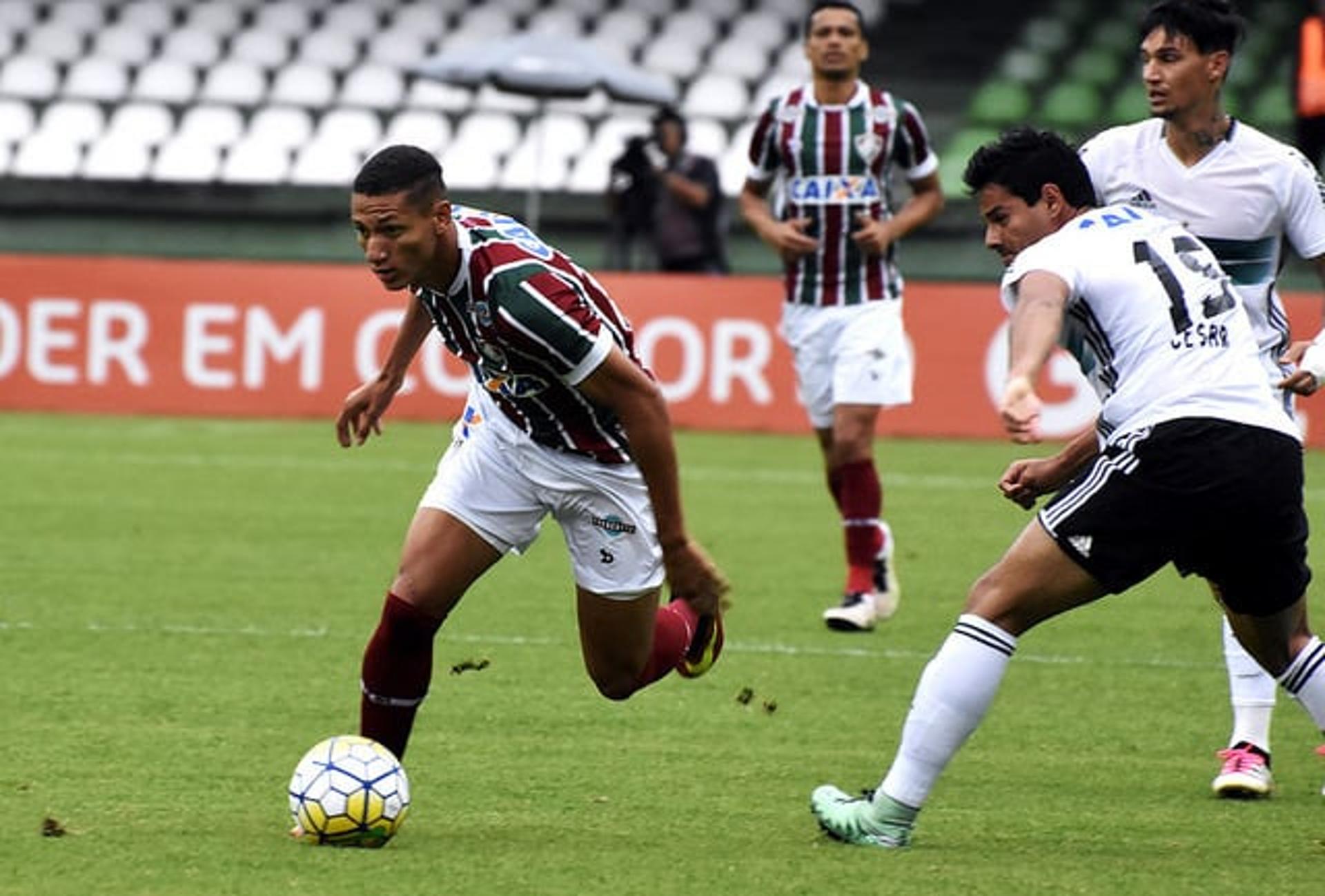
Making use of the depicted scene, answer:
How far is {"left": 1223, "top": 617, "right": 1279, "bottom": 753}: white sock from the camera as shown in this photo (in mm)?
6734

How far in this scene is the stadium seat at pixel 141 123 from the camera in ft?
80.2

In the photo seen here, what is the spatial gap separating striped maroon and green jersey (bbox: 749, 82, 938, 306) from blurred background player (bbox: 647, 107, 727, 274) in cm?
942

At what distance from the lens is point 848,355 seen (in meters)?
10.1

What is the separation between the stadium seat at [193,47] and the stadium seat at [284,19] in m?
0.52

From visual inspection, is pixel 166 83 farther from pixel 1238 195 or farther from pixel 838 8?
pixel 1238 195

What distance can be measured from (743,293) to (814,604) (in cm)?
716

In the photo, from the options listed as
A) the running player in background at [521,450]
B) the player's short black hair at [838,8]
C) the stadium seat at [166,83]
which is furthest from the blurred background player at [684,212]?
the running player in background at [521,450]

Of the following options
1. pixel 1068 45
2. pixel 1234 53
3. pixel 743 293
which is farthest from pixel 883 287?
pixel 1068 45

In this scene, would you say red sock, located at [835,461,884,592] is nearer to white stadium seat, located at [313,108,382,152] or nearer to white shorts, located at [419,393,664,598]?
white shorts, located at [419,393,664,598]

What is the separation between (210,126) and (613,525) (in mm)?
19068

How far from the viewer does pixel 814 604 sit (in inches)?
406

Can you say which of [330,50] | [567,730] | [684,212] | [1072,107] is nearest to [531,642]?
[567,730]

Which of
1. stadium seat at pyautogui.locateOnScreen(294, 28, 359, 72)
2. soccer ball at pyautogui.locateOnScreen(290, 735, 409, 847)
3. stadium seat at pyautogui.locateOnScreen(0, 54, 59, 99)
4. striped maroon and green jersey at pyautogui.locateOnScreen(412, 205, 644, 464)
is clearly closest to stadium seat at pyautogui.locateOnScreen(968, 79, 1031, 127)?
stadium seat at pyautogui.locateOnScreen(294, 28, 359, 72)

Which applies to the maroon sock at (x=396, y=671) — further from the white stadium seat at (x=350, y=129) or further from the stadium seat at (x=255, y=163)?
the white stadium seat at (x=350, y=129)
